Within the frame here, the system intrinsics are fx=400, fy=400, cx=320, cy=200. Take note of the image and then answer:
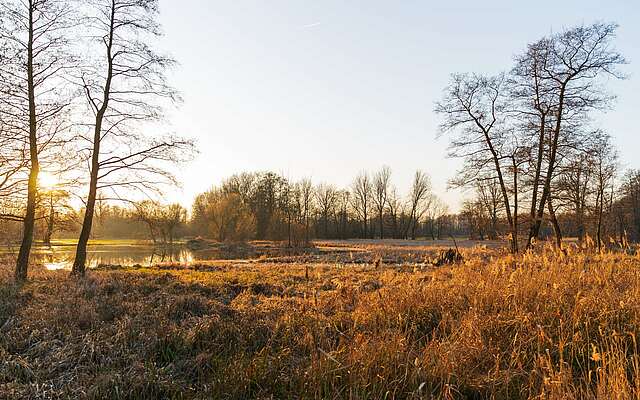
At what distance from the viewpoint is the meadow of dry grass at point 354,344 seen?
3.75 meters

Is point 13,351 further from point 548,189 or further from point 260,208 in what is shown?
point 260,208

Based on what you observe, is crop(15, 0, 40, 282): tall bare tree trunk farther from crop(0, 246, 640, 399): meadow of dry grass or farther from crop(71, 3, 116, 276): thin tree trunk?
crop(0, 246, 640, 399): meadow of dry grass

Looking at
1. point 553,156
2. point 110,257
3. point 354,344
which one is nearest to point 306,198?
point 110,257

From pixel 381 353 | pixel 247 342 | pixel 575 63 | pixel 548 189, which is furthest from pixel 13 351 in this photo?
pixel 575 63

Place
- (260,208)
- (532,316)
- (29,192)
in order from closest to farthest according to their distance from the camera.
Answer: (532,316), (29,192), (260,208)

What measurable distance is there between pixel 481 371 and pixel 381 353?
1.00m

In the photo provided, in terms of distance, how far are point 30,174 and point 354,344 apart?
12.0 m

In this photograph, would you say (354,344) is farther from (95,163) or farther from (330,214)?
(330,214)

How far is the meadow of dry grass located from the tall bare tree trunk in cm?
560

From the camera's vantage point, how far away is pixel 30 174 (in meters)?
12.0

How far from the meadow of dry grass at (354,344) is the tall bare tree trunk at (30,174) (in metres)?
5.60

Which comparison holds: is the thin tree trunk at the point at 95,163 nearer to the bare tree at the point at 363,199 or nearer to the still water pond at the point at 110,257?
the still water pond at the point at 110,257

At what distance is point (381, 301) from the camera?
6.21 meters

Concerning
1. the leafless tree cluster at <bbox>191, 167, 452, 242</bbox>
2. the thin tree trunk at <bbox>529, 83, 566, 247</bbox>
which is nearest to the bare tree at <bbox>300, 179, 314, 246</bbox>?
the leafless tree cluster at <bbox>191, 167, 452, 242</bbox>
